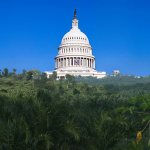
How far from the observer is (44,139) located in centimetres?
1097

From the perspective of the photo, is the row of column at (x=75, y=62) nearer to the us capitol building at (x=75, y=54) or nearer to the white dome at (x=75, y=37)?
the us capitol building at (x=75, y=54)

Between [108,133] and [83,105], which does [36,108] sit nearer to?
[108,133]

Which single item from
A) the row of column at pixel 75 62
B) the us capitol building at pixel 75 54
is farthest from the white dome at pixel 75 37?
the row of column at pixel 75 62

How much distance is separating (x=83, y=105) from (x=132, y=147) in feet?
38.3

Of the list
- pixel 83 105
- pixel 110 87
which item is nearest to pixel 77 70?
→ pixel 110 87

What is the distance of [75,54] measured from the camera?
119 m

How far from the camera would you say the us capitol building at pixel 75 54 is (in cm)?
11762

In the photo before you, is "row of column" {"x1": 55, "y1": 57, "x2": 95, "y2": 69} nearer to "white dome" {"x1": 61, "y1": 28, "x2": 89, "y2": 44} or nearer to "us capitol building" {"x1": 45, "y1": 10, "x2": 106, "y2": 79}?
"us capitol building" {"x1": 45, "y1": 10, "x2": 106, "y2": 79}

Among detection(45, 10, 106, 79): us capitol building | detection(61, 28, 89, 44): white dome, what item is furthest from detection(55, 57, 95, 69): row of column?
detection(61, 28, 89, 44): white dome

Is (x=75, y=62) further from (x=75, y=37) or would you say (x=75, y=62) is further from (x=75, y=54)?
(x=75, y=37)

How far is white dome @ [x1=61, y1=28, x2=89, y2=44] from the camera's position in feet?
405

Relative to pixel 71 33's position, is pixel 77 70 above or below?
below

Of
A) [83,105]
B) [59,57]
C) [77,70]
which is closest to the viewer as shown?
[83,105]

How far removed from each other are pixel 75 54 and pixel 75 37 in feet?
31.0
